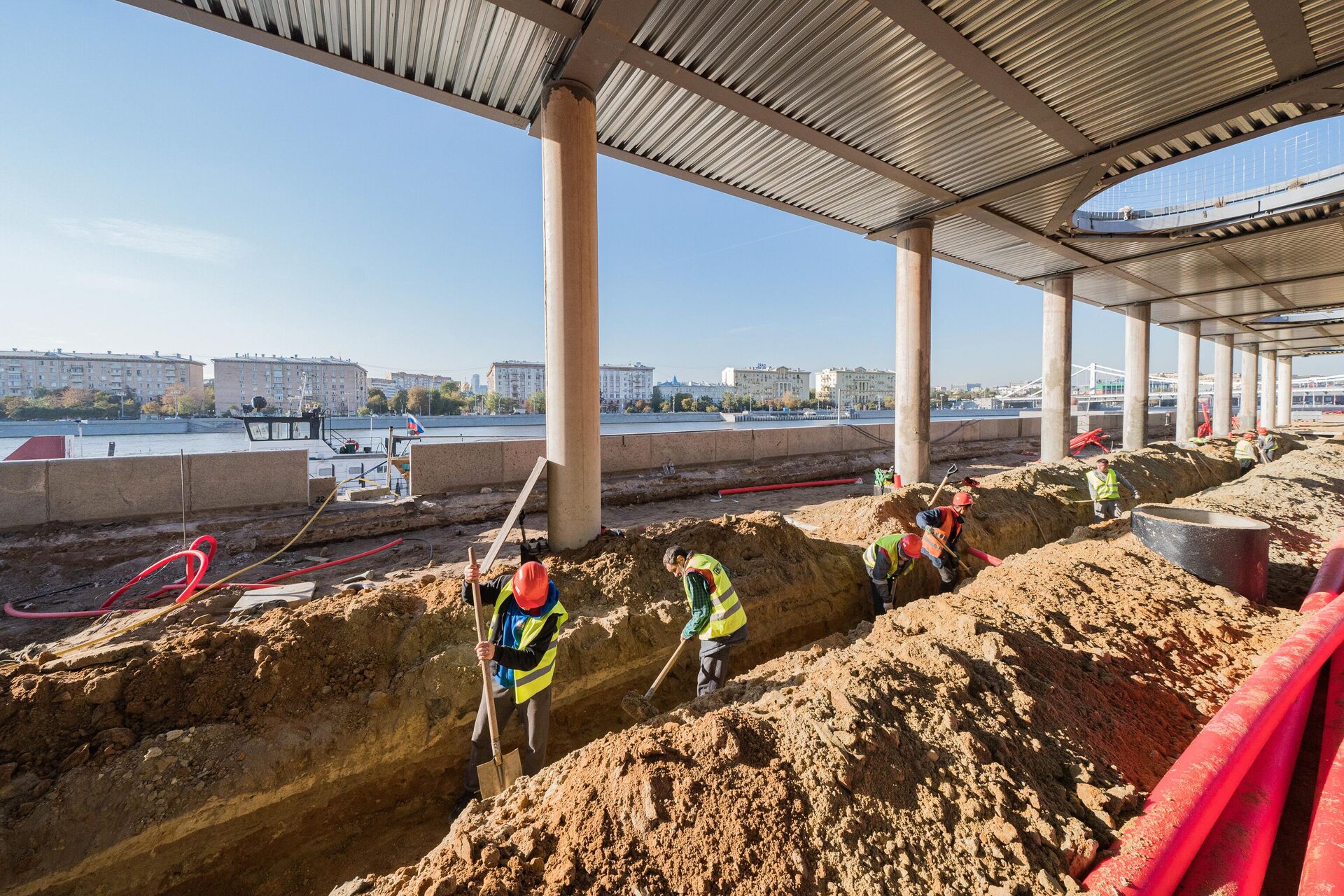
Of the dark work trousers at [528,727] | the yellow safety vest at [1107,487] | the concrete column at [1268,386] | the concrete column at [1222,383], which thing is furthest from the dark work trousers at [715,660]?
the concrete column at [1268,386]

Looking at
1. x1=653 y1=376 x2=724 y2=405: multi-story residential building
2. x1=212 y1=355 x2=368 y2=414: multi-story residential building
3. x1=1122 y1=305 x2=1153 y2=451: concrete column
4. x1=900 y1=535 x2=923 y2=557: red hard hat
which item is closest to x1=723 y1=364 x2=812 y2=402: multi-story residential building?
x1=653 y1=376 x2=724 y2=405: multi-story residential building

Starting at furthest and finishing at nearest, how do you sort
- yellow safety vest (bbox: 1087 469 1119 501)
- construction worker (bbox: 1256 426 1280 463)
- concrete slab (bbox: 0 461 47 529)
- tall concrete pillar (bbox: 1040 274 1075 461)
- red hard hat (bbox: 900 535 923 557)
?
construction worker (bbox: 1256 426 1280 463) → tall concrete pillar (bbox: 1040 274 1075 461) → yellow safety vest (bbox: 1087 469 1119 501) → concrete slab (bbox: 0 461 47 529) → red hard hat (bbox: 900 535 923 557)

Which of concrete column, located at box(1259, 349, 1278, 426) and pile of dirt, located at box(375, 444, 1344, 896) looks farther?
concrete column, located at box(1259, 349, 1278, 426)

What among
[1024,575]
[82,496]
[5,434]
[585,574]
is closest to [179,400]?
[5,434]

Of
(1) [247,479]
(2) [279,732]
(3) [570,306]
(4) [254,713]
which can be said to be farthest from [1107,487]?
(1) [247,479]

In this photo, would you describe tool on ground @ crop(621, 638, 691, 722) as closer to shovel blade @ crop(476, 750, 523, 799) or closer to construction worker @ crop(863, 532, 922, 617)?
shovel blade @ crop(476, 750, 523, 799)

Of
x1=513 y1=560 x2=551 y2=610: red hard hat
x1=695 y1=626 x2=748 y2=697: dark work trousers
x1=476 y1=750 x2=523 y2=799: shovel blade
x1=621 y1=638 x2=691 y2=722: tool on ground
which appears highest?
x1=513 y1=560 x2=551 y2=610: red hard hat

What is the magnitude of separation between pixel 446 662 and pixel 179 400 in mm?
85737

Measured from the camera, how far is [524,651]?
3.89 m

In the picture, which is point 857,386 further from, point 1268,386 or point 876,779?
point 876,779

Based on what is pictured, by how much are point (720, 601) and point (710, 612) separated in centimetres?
14

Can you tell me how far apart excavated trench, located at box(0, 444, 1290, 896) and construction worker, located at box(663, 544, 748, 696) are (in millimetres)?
817

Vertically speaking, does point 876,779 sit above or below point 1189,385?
below

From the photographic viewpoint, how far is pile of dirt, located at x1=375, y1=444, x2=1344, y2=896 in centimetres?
219
